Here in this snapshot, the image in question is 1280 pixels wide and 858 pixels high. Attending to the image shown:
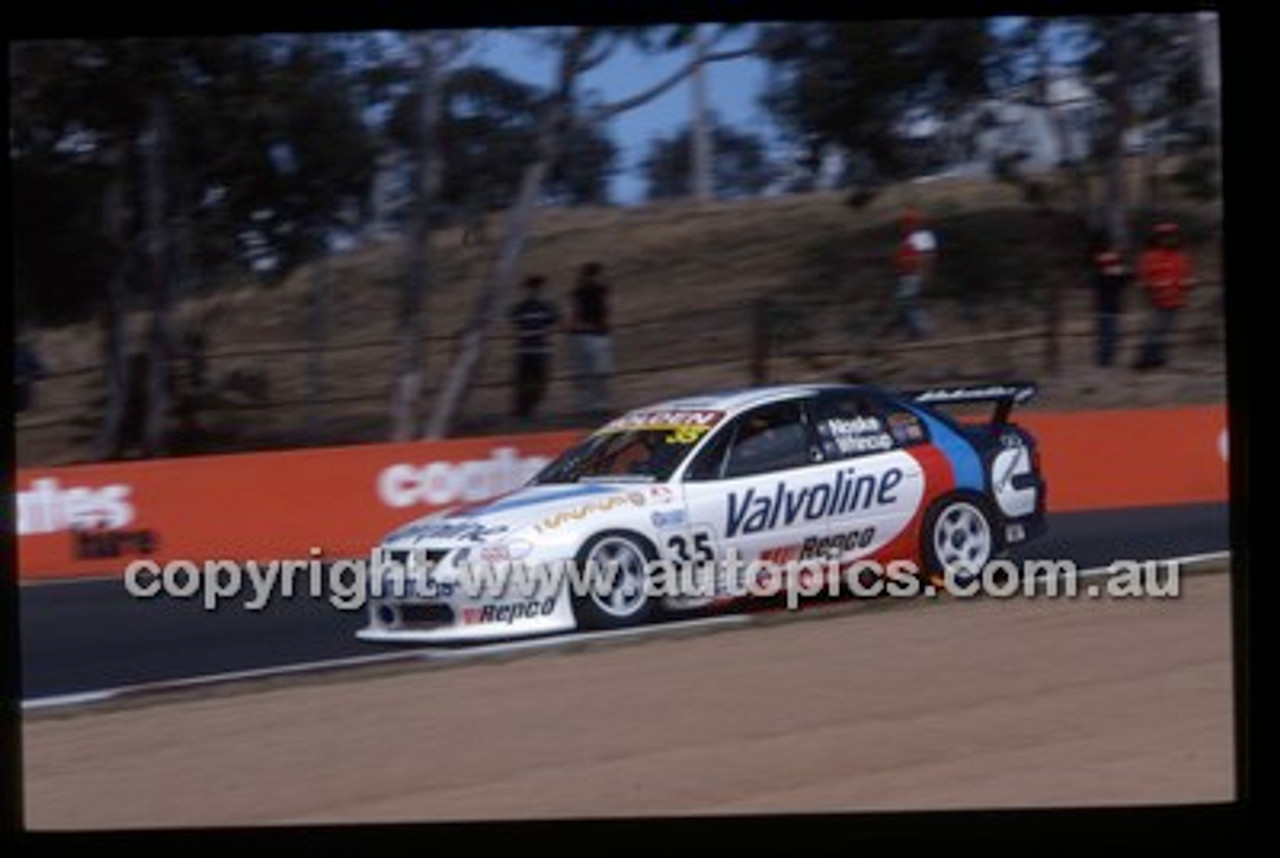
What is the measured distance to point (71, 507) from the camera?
→ 13.1 metres

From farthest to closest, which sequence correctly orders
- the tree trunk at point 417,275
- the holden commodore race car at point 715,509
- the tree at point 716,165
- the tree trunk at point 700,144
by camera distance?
the tree trunk at point 417,275 → the tree at point 716,165 → the holden commodore race car at point 715,509 → the tree trunk at point 700,144

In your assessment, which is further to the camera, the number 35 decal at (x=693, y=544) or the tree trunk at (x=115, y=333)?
the tree trunk at (x=115, y=333)

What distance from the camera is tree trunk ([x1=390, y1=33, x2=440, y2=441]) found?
11883mm

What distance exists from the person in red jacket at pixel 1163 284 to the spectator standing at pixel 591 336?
3.40 meters

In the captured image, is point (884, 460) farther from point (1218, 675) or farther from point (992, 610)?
point (1218, 675)

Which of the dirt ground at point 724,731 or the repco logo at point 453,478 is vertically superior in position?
the repco logo at point 453,478

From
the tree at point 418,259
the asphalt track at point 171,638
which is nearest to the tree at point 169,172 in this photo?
the tree at point 418,259

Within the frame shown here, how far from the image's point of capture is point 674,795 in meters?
7.70

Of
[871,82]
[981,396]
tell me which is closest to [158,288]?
[981,396]

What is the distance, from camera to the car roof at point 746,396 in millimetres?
11211

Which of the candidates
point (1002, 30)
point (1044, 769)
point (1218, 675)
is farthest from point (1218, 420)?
point (1044, 769)

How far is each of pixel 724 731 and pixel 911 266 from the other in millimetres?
3993

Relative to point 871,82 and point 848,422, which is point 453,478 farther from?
point 871,82

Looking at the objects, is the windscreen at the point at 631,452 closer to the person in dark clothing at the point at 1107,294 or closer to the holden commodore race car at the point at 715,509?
the holden commodore race car at the point at 715,509
